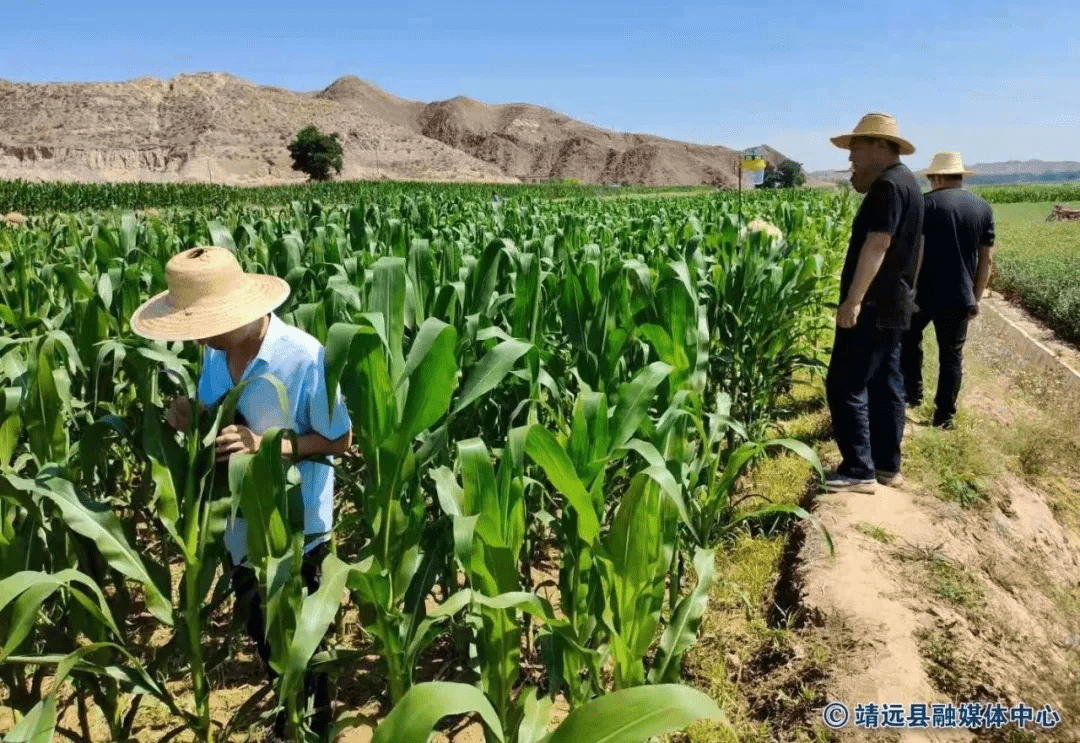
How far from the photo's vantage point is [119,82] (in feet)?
366

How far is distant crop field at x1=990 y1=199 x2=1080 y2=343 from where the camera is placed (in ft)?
31.3

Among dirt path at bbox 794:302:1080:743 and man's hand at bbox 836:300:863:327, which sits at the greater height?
man's hand at bbox 836:300:863:327

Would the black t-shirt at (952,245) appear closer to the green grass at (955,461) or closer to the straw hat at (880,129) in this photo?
the green grass at (955,461)

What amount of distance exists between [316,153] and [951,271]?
7849cm

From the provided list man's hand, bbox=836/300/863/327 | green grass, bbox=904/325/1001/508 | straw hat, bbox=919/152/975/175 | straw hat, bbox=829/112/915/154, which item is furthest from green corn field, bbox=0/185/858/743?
straw hat, bbox=919/152/975/175

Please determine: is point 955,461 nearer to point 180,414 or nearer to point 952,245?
point 952,245

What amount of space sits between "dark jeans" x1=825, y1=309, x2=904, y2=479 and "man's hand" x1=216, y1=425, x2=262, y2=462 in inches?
128

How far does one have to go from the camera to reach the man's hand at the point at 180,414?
1.90 meters

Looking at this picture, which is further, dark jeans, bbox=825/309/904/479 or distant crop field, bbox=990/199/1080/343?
distant crop field, bbox=990/199/1080/343

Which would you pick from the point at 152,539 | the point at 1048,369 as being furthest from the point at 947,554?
the point at 1048,369

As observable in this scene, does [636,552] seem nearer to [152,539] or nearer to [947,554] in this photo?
[947,554]

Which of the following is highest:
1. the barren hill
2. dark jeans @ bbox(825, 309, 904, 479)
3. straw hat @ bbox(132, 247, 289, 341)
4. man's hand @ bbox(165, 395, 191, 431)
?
the barren hill

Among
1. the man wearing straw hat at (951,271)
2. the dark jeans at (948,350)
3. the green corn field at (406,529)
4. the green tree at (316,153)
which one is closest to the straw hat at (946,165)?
the man wearing straw hat at (951,271)

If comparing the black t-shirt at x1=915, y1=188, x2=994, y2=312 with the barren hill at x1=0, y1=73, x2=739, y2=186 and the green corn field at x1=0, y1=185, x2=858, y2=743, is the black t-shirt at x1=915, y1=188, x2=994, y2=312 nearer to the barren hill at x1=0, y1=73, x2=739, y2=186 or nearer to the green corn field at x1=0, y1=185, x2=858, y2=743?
the green corn field at x1=0, y1=185, x2=858, y2=743
